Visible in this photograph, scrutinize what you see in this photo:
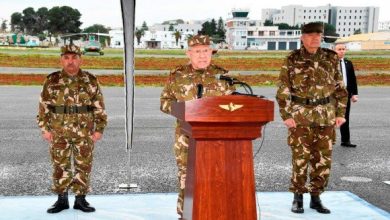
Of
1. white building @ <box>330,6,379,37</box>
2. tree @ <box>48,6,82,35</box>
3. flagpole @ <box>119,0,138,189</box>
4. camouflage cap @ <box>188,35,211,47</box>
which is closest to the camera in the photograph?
camouflage cap @ <box>188,35,211,47</box>

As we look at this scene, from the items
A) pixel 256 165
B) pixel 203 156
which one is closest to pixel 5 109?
pixel 256 165

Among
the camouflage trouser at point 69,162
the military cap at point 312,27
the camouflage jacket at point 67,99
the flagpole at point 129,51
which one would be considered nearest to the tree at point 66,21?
the flagpole at point 129,51

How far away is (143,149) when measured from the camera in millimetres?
→ 8570

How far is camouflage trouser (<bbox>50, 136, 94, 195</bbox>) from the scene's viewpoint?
15.3ft

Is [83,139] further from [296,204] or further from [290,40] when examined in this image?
[290,40]

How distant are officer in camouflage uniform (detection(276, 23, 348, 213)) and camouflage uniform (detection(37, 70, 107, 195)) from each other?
1.83 metres

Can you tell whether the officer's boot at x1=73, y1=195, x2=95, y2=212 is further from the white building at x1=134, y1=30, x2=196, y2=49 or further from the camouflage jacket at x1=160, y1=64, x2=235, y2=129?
the white building at x1=134, y1=30, x2=196, y2=49

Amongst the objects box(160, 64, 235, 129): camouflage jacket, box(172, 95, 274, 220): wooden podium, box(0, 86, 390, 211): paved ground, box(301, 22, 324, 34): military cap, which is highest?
box(301, 22, 324, 34): military cap

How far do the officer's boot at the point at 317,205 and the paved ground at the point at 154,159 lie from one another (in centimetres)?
84

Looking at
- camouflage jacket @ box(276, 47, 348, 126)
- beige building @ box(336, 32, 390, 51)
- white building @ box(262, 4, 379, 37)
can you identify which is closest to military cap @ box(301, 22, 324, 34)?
camouflage jacket @ box(276, 47, 348, 126)

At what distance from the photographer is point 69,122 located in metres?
4.61

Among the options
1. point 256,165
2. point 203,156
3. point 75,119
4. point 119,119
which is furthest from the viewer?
point 119,119

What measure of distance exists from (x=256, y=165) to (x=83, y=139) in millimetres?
3379

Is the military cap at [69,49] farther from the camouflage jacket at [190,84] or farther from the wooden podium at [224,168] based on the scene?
the wooden podium at [224,168]
